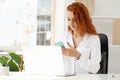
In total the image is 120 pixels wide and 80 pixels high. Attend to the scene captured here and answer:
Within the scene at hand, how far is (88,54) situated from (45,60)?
728 mm

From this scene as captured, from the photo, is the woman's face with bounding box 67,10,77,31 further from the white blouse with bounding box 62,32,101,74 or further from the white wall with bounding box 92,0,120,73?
the white wall with bounding box 92,0,120,73

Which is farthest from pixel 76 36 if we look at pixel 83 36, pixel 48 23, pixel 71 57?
pixel 48 23

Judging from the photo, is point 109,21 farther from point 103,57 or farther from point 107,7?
point 103,57

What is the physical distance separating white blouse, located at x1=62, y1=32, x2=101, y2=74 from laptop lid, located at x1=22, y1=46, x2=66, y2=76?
0.36 m

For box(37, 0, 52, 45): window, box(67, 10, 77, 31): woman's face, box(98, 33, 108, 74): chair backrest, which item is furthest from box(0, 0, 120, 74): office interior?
box(67, 10, 77, 31): woman's face

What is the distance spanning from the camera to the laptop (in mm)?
1661

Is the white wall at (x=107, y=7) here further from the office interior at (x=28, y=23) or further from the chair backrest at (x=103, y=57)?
the chair backrest at (x=103, y=57)

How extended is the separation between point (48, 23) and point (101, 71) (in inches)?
67.0

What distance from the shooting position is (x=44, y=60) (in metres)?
1.69

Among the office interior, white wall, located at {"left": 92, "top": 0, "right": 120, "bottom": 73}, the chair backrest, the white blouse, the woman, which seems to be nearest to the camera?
the white blouse

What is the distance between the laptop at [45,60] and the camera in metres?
1.66

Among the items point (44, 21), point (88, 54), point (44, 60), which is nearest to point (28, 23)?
point (44, 21)

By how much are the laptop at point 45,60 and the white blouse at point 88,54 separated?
35 cm

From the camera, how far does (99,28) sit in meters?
3.63
